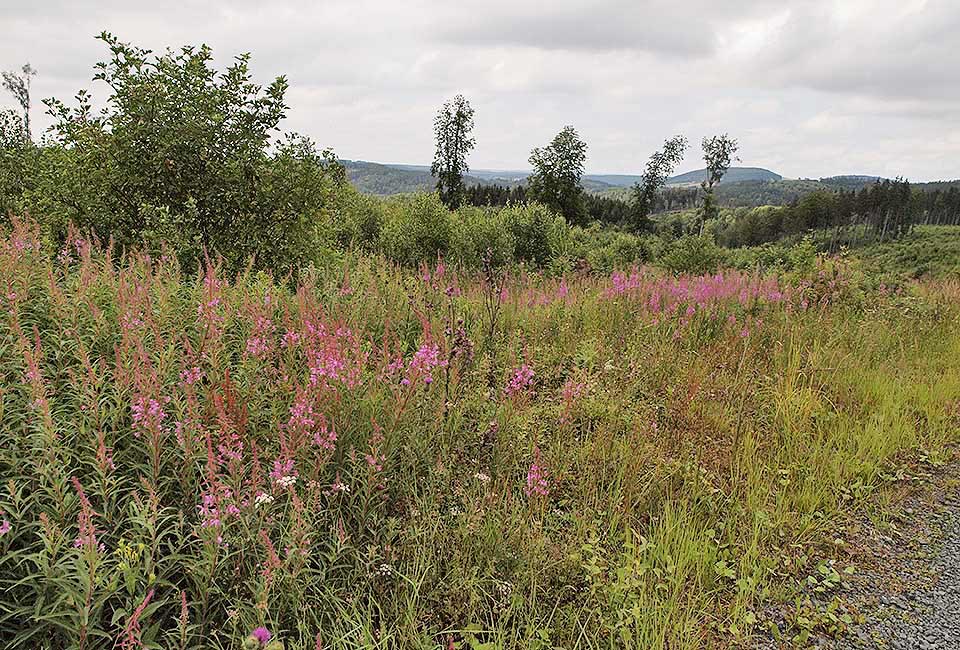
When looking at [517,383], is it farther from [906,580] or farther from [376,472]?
[906,580]

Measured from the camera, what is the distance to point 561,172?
5253 centimetres

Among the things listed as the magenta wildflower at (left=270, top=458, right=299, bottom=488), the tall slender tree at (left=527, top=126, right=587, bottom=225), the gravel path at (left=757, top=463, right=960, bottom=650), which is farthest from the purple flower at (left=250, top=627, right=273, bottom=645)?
the tall slender tree at (left=527, top=126, right=587, bottom=225)

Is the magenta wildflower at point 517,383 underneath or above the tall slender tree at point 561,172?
underneath

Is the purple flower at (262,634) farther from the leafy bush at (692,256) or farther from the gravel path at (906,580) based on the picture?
the leafy bush at (692,256)

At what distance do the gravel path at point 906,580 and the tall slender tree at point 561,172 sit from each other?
50.0 meters

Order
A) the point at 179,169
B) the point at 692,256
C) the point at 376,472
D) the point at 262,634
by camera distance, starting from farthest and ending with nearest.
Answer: the point at 692,256 < the point at 179,169 < the point at 376,472 < the point at 262,634

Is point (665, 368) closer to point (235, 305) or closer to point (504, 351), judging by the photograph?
point (504, 351)

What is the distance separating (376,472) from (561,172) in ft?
175

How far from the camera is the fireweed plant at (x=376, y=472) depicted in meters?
1.96

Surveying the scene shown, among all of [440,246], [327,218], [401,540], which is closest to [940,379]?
[401,540]

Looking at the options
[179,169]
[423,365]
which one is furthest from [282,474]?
[179,169]

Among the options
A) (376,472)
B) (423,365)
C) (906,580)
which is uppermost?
(423,365)

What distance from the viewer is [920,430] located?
4.85 metres

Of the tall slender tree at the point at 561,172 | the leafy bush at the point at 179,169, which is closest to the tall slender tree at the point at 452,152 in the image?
the tall slender tree at the point at 561,172
